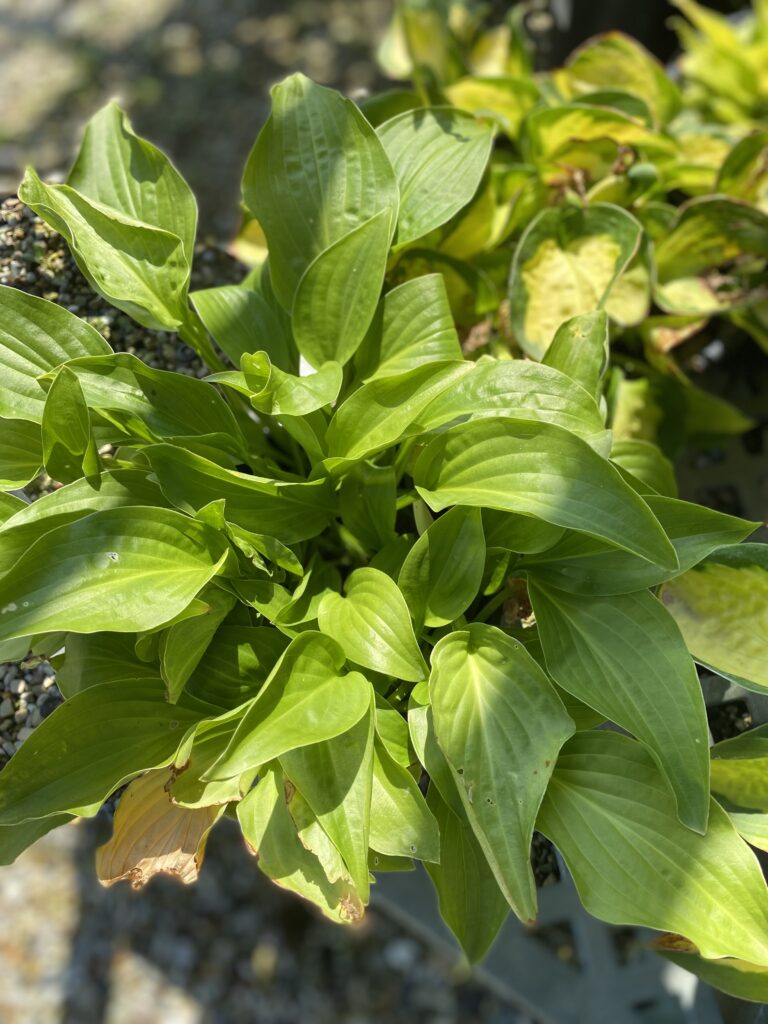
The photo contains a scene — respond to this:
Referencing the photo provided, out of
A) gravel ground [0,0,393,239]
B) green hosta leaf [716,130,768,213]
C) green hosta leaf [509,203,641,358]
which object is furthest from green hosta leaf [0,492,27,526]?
gravel ground [0,0,393,239]

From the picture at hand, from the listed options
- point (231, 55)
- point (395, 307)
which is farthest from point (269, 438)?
point (231, 55)

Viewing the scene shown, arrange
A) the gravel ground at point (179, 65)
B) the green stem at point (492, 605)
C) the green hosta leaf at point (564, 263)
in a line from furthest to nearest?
the gravel ground at point (179, 65) < the green hosta leaf at point (564, 263) < the green stem at point (492, 605)

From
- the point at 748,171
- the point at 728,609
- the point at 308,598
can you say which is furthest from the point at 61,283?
the point at 748,171

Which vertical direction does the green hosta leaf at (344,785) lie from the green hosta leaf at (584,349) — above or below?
below

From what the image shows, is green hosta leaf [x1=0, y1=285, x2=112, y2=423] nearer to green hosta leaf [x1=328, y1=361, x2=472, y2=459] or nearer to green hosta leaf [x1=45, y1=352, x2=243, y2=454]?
green hosta leaf [x1=45, y1=352, x2=243, y2=454]

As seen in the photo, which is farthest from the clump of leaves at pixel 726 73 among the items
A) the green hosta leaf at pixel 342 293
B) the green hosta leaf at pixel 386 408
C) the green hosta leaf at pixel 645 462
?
the green hosta leaf at pixel 386 408

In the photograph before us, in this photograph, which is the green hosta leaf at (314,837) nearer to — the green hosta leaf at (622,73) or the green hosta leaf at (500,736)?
the green hosta leaf at (500,736)

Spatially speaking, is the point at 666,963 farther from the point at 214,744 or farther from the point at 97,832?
the point at 97,832
